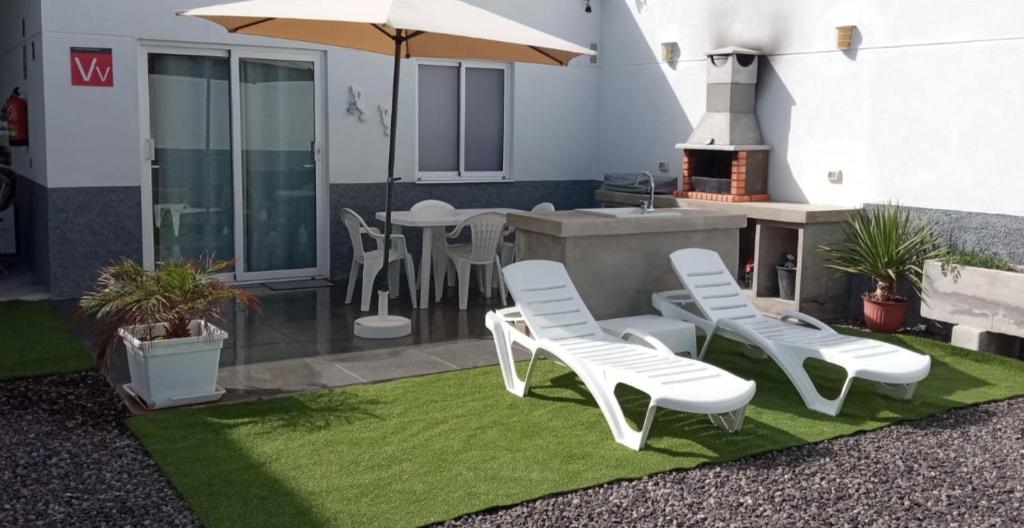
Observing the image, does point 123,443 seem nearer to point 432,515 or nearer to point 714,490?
point 432,515

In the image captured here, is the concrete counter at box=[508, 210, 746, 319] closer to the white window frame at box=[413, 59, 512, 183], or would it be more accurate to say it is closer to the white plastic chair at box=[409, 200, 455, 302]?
the white plastic chair at box=[409, 200, 455, 302]

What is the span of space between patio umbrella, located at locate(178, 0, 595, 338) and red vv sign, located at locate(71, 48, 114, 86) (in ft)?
5.34

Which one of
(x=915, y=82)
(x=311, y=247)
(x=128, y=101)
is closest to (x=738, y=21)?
(x=915, y=82)

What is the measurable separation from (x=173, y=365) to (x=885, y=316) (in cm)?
593

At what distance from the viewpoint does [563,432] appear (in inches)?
223

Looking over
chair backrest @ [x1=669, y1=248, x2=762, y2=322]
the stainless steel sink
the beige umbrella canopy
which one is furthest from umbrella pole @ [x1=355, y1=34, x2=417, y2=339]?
chair backrest @ [x1=669, y1=248, x2=762, y2=322]

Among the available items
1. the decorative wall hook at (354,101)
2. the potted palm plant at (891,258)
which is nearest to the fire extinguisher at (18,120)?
the decorative wall hook at (354,101)

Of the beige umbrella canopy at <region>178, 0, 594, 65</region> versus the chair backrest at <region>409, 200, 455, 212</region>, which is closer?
the beige umbrella canopy at <region>178, 0, 594, 65</region>

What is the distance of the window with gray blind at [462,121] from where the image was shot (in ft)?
36.8

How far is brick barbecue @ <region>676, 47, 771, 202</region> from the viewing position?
32.9 feet

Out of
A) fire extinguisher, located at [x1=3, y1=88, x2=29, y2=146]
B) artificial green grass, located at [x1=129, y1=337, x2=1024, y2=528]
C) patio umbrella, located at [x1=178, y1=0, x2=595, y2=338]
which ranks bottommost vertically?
artificial green grass, located at [x1=129, y1=337, x2=1024, y2=528]

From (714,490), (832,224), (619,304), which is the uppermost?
(832,224)

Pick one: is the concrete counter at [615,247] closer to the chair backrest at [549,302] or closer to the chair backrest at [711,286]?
the chair backrest at [711,286]

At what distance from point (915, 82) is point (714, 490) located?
17.9 ft
